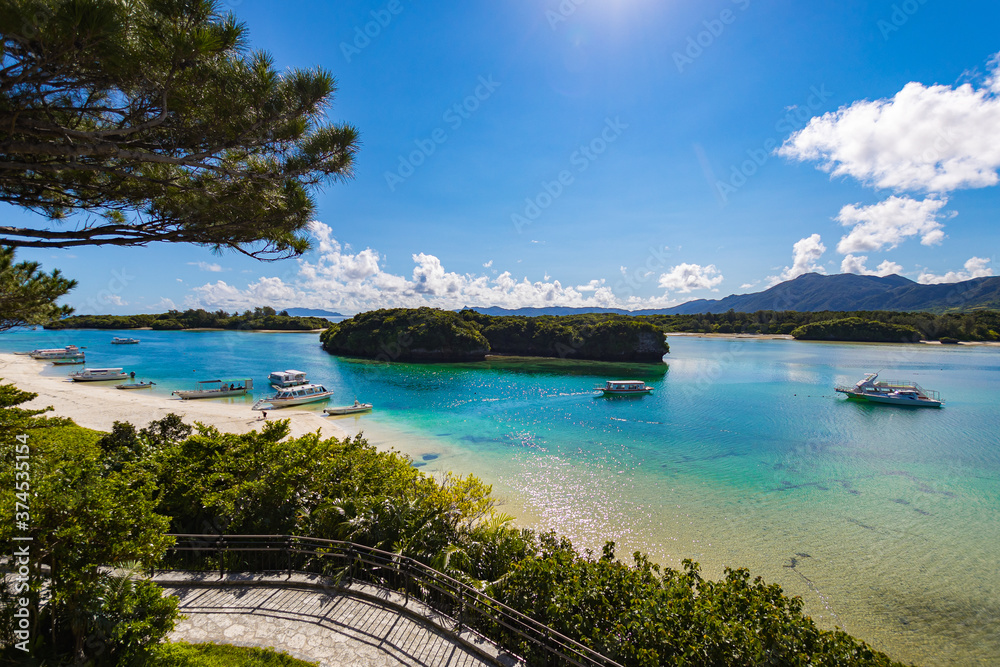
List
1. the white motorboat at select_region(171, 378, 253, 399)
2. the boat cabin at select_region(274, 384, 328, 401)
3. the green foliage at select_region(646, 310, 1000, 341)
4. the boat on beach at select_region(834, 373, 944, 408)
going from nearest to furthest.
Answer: the boat cabin at select_region(274, 384, 328, 401) → the white motorboat at select_region(171, 378, 253, 399) → the boat on beach at select_region(834, 373, 944, 408) → the green foliage at select_region(646, 310, 1000, 341)

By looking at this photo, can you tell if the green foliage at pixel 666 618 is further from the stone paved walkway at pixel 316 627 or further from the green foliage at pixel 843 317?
the green foliage at pixel 843 317

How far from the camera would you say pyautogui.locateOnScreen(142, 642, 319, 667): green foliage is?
17.5ft

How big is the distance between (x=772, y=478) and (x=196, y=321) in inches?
8477

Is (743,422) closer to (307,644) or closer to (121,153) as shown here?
(307,644)

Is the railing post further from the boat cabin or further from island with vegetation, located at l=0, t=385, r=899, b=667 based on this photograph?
the boat cabin

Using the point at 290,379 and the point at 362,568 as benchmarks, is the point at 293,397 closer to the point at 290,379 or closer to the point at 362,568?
the point at 290,379

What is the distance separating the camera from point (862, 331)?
4678 inches

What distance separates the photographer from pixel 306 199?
9.52 m

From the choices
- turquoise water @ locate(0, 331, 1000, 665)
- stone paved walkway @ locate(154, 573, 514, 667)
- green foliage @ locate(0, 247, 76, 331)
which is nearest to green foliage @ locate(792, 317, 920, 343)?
turquoise water @ locate(0, 331, 1000, 665)

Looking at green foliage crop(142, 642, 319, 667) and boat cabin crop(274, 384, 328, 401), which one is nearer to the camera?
green foliage crop(142, 642, 319, 667)

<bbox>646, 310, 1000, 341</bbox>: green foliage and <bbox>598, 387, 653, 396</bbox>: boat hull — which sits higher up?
<bbox>646, 310, 1000, 341</bbox>: green foliage

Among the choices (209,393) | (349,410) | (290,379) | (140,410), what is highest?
(290,379)

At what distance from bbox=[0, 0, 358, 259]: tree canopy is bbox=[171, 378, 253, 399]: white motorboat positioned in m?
37.6

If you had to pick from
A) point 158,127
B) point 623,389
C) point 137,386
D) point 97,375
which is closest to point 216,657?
point 158,127
